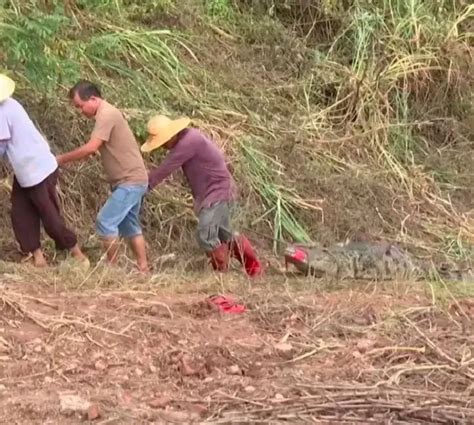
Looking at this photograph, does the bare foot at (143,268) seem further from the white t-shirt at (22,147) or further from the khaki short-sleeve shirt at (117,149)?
the white t-shirt at (22,147)

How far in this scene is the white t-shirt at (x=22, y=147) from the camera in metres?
7.50

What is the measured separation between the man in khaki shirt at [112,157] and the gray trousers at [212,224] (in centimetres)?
50

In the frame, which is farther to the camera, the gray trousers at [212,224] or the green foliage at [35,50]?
the green foliage at [35,50]

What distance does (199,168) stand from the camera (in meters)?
8.15

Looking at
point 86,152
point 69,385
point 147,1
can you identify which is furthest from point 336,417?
point 147,1

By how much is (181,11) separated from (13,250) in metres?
4.18

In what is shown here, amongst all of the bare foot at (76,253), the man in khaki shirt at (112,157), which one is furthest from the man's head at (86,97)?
the bare foot at (76,253)

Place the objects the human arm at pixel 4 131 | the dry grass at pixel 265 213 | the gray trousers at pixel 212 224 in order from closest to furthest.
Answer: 1. the dry grass at pixel 265 213
2. the human arm at pixel 4 131
3. the gray trousers at pixel 212 224

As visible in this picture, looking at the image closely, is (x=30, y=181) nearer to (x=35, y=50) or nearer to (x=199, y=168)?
(x=199, y=168)

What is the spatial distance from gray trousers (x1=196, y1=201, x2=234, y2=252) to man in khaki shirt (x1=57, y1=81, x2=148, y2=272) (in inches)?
19.8

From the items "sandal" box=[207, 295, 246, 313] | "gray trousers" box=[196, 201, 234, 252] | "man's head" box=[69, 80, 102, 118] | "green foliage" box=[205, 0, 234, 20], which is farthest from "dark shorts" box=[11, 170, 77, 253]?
"green foliage" box=[205, 0, 234, 20]

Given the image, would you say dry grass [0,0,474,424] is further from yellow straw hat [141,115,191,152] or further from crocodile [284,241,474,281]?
yellow straw hat [141,115,191,152]

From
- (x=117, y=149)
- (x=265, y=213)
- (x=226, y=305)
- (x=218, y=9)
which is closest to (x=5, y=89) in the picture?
(x=117, y=149)

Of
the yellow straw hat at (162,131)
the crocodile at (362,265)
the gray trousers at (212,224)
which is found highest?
the yellow straw hat at (162,131)
